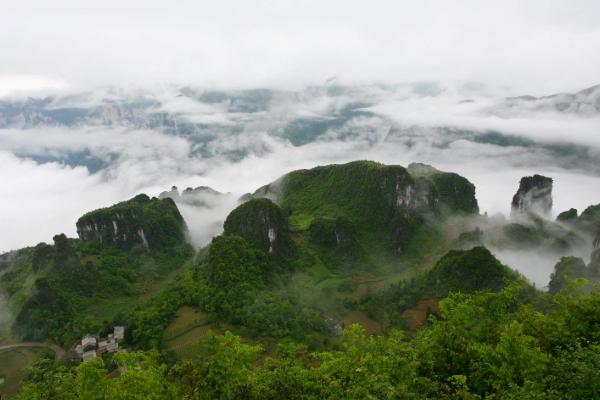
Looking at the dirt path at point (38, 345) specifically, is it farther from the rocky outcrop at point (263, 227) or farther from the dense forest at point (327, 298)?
the rocky outcrop at point (263, 227)

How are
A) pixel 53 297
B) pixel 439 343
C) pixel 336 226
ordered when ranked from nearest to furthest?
pixel 439 343, pixel 53 297, pixel 336 226

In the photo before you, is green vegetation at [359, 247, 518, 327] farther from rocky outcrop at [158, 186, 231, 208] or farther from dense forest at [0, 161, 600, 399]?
rocky outcrop at [158, 186, 231, 208]

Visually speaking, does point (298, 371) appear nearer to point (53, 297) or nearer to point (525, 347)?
point (525, 347)

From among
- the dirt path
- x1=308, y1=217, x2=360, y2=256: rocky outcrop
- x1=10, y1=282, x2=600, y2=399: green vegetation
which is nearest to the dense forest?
x1=10, y1=282, x2=600, y2=399: green vegetation

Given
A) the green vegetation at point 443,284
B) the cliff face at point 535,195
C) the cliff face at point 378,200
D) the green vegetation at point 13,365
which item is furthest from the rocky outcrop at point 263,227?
the cliff face at point 535,195

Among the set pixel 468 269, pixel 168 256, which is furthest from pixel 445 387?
pixel 168 256

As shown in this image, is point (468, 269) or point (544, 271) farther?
point (544, 271)
